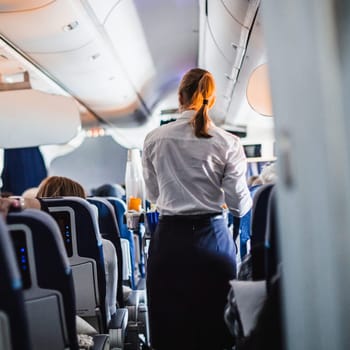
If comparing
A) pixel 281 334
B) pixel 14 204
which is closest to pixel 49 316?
pixel 14 204

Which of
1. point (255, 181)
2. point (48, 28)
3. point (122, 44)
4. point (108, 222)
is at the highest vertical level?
point (122, 44)

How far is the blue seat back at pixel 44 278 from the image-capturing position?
5.63 feet

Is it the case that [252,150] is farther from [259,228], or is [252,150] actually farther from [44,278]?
[44,278]

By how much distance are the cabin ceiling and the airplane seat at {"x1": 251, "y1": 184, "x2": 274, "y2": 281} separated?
6.37 ft

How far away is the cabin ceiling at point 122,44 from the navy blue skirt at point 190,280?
1646 millimetres

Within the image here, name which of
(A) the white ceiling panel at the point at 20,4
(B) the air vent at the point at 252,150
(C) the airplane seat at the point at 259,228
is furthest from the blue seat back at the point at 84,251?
(B) the air vent at the point at 252,150

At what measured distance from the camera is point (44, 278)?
70.1 inches

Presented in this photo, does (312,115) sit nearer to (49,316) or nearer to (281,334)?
(281,334)

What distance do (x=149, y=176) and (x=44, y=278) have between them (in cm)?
98

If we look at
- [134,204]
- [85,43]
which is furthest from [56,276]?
[85,43]

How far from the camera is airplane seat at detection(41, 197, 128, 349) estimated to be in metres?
2.76

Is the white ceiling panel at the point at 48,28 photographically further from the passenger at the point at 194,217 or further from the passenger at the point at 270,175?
the passenger at the point at 270,175

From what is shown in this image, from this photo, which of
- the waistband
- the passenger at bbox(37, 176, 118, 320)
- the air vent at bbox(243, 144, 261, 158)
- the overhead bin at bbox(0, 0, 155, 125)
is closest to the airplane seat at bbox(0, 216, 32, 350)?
the waistband

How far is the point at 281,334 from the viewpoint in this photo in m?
1.40
